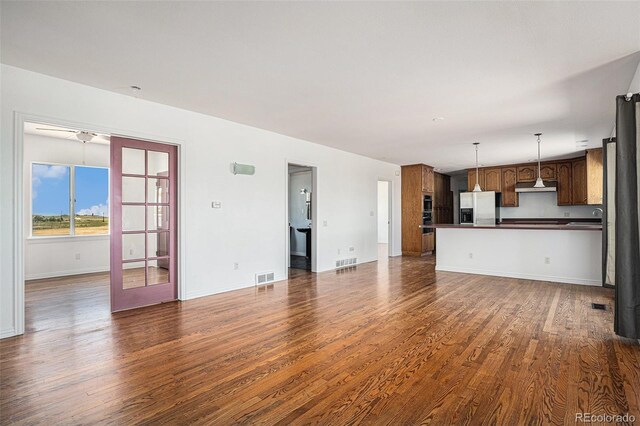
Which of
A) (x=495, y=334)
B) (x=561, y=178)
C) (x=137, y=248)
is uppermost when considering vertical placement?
(x=561, y=178)

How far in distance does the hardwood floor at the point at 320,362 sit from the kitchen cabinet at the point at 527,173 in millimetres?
5356

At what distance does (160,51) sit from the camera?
2879 mm

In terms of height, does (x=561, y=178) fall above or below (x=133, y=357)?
above

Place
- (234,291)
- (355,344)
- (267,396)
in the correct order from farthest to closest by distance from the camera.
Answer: (234,291), (355,344), (267,396)

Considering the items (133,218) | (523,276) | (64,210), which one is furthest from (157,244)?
(523,276)

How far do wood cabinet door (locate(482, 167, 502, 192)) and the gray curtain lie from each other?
7195 mm

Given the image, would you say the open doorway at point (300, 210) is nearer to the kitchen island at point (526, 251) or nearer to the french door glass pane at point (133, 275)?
the kitchen island at point (526, 251)

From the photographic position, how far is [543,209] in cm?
938

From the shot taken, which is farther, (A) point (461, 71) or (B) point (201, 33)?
(A) point (461, 71)

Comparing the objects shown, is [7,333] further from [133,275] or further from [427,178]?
[427,178]

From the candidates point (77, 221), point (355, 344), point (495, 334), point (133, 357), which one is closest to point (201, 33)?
point (133, 357)

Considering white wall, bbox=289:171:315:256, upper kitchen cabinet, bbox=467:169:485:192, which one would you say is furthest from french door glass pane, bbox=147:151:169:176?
upper kitchen cabinet, bbox=467:169:485:192

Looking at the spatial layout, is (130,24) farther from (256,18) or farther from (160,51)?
(256,18)

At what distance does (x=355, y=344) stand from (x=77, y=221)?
654cm
